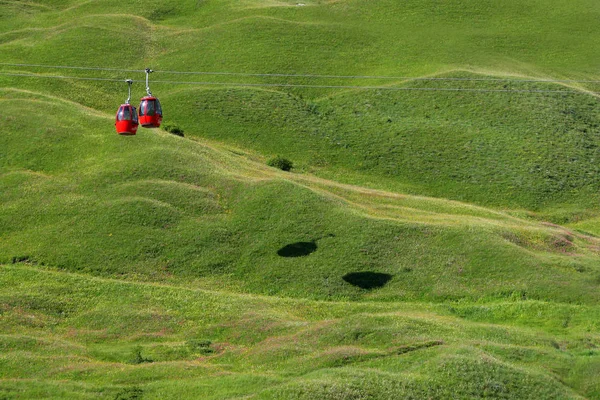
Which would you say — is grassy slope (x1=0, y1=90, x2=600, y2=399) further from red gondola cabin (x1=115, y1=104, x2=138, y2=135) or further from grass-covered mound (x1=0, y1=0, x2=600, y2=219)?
grass-covered mound (x1=0, y1=0, x2=600, y2=219)

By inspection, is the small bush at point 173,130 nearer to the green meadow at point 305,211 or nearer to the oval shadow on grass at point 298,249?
the green meadow at point 305,211

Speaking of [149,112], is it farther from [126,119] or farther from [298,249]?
[298,249]

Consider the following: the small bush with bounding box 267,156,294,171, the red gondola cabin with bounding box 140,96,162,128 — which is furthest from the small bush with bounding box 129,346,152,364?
the small bush with bounding box 267,156,294,171

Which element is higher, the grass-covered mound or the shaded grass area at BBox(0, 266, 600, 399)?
the grass-covered mound

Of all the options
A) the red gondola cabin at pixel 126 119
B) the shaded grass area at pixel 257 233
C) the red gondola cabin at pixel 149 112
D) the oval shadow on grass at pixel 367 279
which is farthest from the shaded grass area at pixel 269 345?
the red gondola cabin at pixel 149 112

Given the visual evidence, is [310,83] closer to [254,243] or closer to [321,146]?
[321,146]

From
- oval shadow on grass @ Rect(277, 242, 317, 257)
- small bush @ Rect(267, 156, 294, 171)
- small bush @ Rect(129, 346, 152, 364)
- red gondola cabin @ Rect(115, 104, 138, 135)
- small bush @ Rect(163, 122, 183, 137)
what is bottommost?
small bush @ Rect(129, 346, 152, 364)
